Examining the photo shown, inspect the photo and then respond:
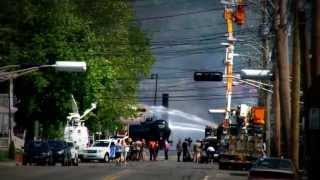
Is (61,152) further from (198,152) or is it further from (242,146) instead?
(198,152)

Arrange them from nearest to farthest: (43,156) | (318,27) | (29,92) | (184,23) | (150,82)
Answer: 1. (318,27)
2. (43,156)
3. (29,92)
4. (150,82)
5. (184,23)

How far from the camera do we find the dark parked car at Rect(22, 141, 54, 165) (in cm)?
5184

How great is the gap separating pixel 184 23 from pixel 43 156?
354 feet

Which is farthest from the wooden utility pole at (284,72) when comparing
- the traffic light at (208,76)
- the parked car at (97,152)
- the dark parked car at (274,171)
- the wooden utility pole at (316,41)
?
the parked car at (97,152)

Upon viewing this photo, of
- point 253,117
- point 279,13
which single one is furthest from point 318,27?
point 253,117

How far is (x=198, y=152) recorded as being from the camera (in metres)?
68.8

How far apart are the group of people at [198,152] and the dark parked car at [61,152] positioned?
16.9 meters

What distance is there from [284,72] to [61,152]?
19702 millimetres

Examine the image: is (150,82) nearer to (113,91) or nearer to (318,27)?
(113,91)

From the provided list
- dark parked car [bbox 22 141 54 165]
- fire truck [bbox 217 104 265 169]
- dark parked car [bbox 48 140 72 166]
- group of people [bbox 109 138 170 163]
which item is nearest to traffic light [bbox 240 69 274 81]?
fire truck [bbox 217 104 265 169]

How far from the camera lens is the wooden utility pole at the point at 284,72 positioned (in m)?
36.8

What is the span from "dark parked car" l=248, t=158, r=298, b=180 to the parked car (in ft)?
115

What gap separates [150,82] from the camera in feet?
475

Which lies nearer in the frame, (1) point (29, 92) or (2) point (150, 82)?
(1) point (29, 92)
